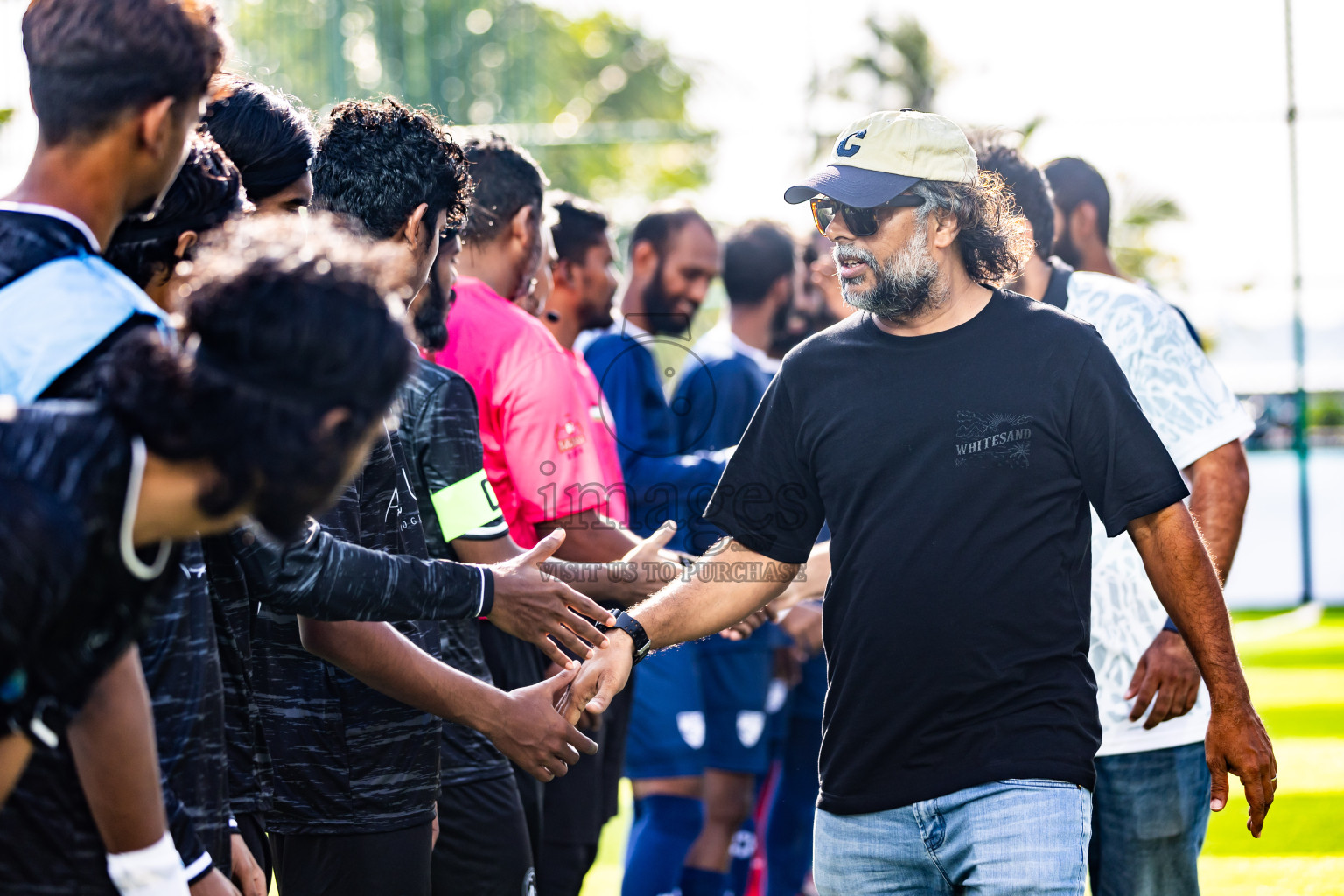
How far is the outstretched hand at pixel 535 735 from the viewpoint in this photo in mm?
2832

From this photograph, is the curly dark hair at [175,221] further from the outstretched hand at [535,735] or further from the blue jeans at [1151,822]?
the blue jeans at [1151,822]

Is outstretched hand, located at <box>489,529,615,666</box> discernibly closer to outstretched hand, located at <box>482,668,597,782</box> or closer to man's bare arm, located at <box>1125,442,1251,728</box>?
outstretched hand, located at <box>482,668,597,782</box>

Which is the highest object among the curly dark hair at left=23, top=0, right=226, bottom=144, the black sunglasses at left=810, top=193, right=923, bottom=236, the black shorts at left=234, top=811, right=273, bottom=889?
the curly dark hair at left=23, top=0, right=226, bottom=144

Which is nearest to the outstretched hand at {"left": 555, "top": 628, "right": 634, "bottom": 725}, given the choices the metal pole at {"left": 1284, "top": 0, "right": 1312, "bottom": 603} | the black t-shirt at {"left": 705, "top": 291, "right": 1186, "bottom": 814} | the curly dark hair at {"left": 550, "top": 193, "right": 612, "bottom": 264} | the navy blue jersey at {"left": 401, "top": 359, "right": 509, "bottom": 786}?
the navy blue jersey at {"left": 401, "top": 359, "right": 509, "bottom": 786}

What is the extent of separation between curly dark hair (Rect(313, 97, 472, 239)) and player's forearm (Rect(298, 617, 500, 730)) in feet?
3.12

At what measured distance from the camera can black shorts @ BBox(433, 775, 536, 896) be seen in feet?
10.0

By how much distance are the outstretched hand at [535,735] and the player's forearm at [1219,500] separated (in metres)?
1.96

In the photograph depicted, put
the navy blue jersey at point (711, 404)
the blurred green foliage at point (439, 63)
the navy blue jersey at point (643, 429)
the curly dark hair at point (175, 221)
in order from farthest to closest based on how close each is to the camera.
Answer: the blurred green foliage at point (439, 63)
the navy blue jersey at point (711, 404)
the navy blue jersey at point (643, 429)
the curly dark hair at point (175, 221)

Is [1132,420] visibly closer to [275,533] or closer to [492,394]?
[492,394]

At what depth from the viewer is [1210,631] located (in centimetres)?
287

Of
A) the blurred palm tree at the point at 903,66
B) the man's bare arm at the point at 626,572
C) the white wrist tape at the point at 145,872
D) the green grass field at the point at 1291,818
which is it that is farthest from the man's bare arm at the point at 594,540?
the blurred palm tree at the point at 903,66

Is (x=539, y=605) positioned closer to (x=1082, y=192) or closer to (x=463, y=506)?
(x=463, y=506)

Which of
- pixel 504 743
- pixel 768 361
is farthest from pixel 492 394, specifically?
pixel 768 361

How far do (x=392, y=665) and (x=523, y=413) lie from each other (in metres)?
1.19
